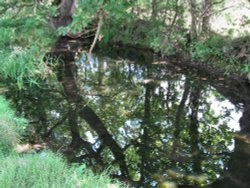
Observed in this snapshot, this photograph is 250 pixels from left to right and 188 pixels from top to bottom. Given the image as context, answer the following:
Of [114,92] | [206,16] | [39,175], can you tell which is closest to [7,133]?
[39,175]

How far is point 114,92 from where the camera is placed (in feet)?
34.8

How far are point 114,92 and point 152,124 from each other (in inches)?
100

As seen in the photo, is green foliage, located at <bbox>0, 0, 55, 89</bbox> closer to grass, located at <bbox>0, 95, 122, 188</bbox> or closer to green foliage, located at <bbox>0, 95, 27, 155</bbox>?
green foliage, located at <bbox>0, 95, 27, 155</bbox>

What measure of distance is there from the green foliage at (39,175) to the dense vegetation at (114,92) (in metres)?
0.01

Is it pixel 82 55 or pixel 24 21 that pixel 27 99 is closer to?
pixel 24 21

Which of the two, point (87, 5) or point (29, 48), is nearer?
point (87, 5)

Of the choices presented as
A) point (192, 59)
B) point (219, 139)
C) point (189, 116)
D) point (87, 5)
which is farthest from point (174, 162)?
point (192, 59)

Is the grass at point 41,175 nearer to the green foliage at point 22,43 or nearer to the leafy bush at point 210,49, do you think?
the green foliage at point 22,43

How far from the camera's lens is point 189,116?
28.9 ft

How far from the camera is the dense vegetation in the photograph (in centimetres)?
630

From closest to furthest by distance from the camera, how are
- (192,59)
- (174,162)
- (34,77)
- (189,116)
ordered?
(174,162)
(189,116)
(34,77)
(192,59)

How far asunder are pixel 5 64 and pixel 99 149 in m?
3.31

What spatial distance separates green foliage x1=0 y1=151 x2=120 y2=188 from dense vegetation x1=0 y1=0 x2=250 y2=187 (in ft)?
0.05

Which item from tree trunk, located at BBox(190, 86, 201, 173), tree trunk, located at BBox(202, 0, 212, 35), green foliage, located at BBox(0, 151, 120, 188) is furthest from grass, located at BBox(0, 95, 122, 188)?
tree trunk, located at BBox(202, 0, 212, 35)
